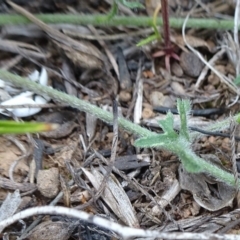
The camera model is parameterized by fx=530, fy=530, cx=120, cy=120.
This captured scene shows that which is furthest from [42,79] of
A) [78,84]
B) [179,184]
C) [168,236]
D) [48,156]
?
[168,236]

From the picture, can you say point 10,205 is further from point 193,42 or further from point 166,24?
point 193,42

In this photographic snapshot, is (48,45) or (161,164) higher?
(48,45)

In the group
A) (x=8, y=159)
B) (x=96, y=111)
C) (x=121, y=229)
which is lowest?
(x=121, y=229)

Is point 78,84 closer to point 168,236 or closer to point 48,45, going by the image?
point 48,45

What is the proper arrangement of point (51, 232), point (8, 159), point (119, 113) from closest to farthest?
1. point (51, 232)
2. point (8, 159)
3. point (119, 113)

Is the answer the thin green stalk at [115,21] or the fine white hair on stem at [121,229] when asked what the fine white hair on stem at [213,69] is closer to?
the thin green stalk at [115,21]

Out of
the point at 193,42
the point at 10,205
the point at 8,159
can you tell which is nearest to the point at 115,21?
the point at 193,42

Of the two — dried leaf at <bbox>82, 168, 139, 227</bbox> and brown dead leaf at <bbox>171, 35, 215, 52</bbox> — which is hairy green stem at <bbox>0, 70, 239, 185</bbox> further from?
brown dead leaf at <bbox>171, 35, 215, 52</bbox>
